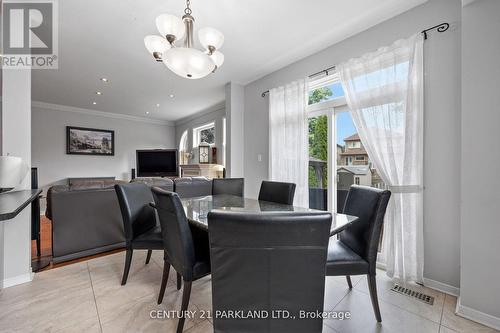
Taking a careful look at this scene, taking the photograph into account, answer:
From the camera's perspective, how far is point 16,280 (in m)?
1.92

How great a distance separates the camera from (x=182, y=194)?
315 cm

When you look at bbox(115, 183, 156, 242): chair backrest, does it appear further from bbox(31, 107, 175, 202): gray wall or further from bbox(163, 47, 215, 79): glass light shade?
bbox(31, 107, 175, 202): gray wall

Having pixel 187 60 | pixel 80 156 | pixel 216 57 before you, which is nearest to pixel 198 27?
pixel 216 57

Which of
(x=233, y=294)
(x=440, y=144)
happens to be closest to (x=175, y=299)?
(x=233, y=294)

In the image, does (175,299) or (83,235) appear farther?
(83,235)

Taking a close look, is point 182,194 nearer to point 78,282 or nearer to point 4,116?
point 78,282

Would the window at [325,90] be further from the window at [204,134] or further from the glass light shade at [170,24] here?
the window at [204,134]

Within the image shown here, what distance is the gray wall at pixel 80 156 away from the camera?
532 centimetres

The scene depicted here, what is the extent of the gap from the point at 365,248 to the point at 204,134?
559cm

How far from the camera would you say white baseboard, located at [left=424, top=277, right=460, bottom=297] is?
5.86 feet

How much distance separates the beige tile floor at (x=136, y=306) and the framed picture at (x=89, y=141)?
15.4 feet

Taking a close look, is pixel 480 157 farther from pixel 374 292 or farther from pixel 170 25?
pixel 170 25

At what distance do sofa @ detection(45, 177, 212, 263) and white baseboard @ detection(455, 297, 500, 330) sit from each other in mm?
3141

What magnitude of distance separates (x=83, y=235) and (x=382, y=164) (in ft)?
11.2
